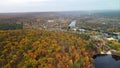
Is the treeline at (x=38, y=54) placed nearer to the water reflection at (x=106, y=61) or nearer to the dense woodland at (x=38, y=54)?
the dense woodland at (x=38, y=54)

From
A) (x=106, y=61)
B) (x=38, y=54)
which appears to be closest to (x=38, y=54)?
(x=38, y=54)

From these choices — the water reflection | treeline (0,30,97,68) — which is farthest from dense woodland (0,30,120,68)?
the water reflection

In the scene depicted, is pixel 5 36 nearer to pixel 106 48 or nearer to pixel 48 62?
pixel 48 62

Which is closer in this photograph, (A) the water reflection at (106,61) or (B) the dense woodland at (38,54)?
(B) the dense woodland at (38,54)

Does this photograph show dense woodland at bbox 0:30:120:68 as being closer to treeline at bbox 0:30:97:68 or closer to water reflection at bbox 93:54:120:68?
treeline at bbox 0:30:97:68

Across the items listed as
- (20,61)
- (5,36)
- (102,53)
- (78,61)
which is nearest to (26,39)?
(5,36)

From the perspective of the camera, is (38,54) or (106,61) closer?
(38,54)

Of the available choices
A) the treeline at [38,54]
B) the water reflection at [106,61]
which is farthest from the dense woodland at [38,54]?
the water reflection at [106,61]

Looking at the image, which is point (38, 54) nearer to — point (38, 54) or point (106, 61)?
point (38, 54)
